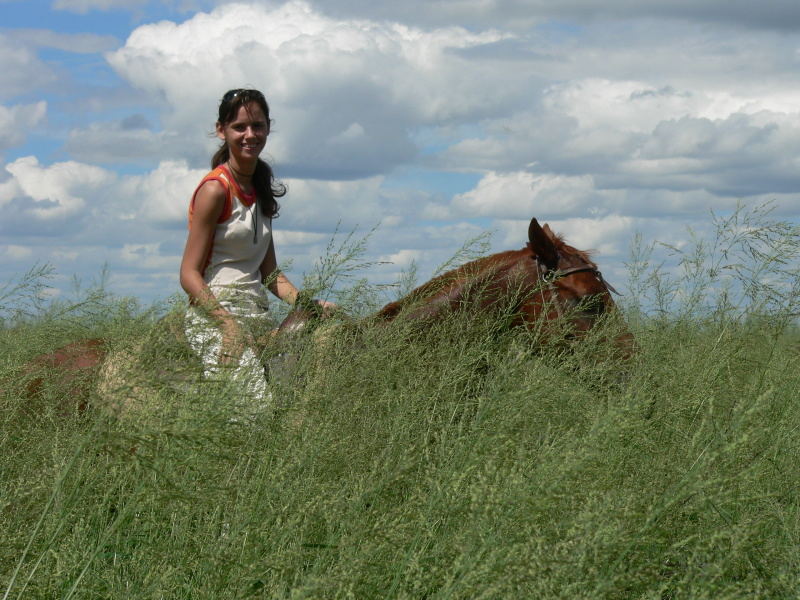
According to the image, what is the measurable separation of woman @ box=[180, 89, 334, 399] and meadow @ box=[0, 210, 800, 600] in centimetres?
43

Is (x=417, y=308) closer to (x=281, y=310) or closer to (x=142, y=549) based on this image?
(x=281, y=310)

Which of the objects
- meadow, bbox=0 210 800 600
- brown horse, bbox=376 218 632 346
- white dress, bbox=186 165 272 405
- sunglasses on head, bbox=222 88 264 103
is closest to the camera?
meadow, bbox=0 210 800 600

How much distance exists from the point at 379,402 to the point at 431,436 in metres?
0.26

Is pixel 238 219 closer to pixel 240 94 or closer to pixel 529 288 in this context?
pixel 240 94

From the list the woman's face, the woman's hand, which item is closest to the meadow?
the woman's hand

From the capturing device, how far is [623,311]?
4.55m

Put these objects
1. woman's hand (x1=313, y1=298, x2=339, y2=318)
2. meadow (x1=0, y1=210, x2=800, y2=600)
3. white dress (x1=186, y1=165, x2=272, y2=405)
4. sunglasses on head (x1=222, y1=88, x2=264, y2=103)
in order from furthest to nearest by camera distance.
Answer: sunglasses on head (x1=222, y1=88, x2=264, y2=103)
white dress (x1=186, y1=165, x2=272, y2=405)
woman's hand (x1=313, y1=298, x2=339, y2=318)
meadow (x1=0, y1=210, x2=800, y2=600)

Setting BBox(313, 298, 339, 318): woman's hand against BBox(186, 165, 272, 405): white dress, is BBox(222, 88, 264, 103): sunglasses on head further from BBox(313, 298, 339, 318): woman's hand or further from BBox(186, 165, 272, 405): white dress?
BBox(313, 298, 339, 318): woman's hand

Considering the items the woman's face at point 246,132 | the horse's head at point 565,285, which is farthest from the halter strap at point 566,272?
the woman's face at point 246,132

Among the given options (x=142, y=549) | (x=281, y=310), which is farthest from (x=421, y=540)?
(x=281, y=310)

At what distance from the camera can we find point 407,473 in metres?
2.46

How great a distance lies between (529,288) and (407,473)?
2225mm

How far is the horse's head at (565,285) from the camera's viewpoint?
4.32 meters

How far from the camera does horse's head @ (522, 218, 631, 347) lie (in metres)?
4.32
